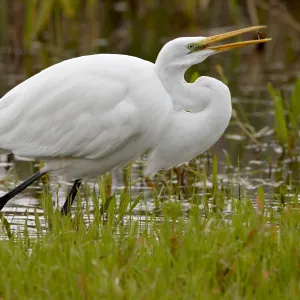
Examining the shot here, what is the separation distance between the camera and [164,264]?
387 cm

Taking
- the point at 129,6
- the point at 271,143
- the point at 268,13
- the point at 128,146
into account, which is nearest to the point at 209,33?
the point at 268,13

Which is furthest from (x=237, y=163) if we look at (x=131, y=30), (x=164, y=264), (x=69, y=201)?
(x=131, y=30)

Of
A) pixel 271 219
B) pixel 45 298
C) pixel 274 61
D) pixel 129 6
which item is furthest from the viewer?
pixel 129 6

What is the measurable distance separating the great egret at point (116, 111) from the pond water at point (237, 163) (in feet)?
1.26

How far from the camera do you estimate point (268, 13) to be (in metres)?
14.6

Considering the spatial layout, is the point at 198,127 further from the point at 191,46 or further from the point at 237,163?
the point at 237,163

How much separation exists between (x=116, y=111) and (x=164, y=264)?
4.49ft

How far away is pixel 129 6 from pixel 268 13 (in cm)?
264

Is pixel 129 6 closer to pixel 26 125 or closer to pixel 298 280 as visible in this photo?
pixel 26 125

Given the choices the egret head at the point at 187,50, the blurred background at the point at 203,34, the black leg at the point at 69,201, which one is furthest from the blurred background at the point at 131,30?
the egret head at the point at 187,50

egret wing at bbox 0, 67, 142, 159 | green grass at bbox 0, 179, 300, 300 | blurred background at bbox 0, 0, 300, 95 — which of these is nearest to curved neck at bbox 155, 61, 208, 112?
egret wing at bbox 0, 67, 142, 159

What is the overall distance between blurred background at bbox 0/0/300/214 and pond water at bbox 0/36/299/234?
0.01 m

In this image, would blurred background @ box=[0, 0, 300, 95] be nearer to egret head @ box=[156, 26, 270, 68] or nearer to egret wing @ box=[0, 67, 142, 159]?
egret wing @ box=[0, 67, 142, 159]

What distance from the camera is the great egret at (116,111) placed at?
197 inches
